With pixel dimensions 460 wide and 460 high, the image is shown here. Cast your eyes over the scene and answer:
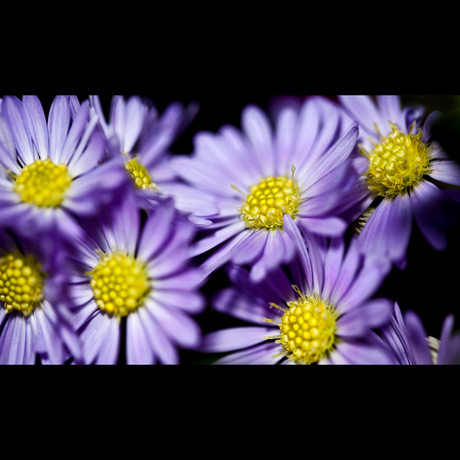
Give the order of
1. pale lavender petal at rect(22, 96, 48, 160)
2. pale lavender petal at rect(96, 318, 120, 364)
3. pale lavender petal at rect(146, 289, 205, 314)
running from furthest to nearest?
pale lavender petal at rect(22, 96, 48, 160), pale lavender petal at rect(96, 318, 120, 364), pale lavender petal at rect(146, 289, 205, 314)

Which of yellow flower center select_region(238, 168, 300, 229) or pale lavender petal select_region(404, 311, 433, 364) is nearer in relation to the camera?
pale lavender petal select_region(404, 311, 433, 364)

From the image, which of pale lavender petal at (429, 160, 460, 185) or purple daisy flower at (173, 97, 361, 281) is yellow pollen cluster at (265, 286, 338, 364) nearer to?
purple daisy flower at (173, 97, 361, 281)

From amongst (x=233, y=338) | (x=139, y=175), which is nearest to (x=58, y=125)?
(x=139, y=175)

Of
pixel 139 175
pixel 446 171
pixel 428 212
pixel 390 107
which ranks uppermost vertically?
pixel 390 107

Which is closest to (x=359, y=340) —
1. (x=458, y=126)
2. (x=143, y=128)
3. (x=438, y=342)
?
(x=438, y=342)

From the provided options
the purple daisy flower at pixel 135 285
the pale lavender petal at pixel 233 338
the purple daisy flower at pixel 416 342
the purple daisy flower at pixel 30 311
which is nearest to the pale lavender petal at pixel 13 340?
the purple daisy flower at pixel 30 311

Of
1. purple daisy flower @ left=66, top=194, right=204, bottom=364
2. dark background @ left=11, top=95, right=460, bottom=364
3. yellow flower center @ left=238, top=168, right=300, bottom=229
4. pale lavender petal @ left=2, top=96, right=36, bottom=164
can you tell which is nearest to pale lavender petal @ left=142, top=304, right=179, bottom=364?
purple daisy flower @ left=66, top=194, right=204, bottom=364

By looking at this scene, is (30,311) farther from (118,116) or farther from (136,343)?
(118,116)
